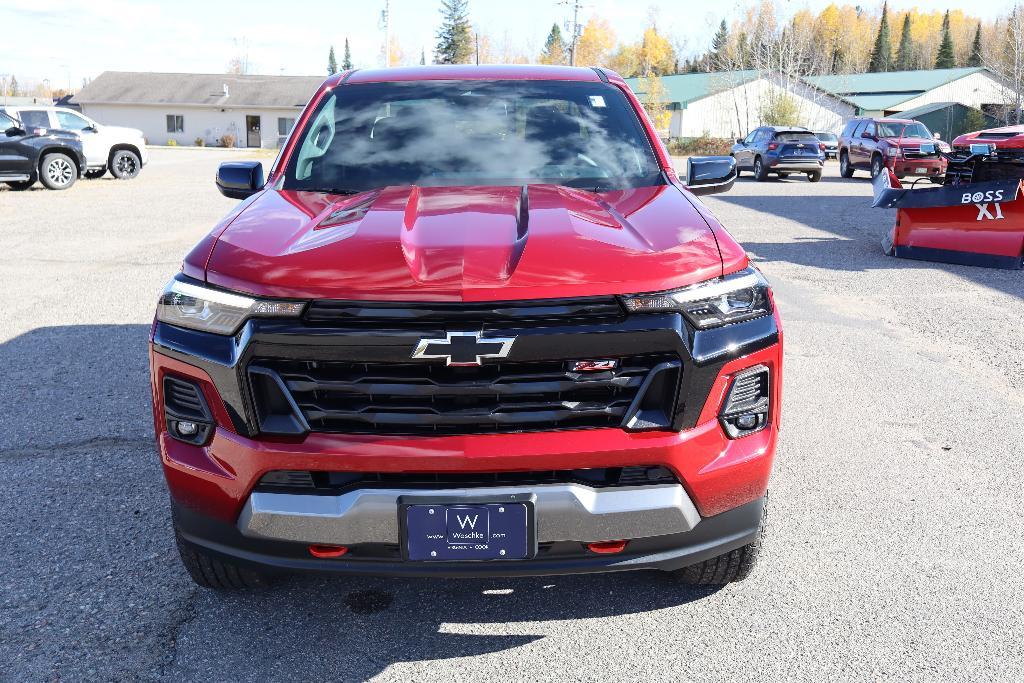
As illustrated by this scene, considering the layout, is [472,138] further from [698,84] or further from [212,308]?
[698,84]

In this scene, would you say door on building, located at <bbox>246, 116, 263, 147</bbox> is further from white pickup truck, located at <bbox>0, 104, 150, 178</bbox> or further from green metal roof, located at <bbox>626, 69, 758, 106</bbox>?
white pickup truck, located at <bbox>0, 104, 150, 178</bbox>

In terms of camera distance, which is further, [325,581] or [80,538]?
[80,538]

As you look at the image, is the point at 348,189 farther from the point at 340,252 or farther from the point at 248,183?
the point at 340,252

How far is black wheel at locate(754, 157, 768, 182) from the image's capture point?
88.2ft

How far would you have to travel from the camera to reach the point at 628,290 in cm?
250

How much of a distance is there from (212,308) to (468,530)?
0.95m

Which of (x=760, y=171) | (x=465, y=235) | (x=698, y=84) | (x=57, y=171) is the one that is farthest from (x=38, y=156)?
(x=698, y=84)

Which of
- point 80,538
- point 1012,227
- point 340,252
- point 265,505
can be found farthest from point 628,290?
point 1012,227

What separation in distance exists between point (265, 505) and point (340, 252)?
72cm

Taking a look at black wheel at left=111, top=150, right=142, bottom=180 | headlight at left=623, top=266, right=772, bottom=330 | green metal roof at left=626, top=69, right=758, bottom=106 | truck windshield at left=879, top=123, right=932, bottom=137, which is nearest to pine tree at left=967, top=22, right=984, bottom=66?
green metal roof at left=626, top=69, right=758, bottom=106

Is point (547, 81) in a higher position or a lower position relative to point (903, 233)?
higher

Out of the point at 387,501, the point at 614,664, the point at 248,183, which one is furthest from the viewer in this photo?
the point at 248,183

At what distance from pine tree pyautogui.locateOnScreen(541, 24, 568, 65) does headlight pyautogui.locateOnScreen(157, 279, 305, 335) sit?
107893mm

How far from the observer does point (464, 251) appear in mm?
2594
